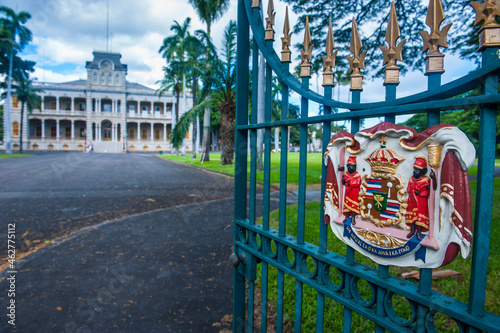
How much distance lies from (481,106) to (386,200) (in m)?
0.42

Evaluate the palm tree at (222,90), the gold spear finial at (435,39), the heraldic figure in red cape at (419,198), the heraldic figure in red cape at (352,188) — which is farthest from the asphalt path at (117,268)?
the palm tree at (222,90)

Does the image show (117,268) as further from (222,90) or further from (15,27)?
(15,27)

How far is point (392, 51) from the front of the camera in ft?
3.53

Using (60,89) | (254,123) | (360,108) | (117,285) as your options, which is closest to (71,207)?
(117,285)

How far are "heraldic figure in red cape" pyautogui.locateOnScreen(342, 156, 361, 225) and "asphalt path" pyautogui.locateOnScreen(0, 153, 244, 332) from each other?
1.85 m

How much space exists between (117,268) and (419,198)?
3546 mm

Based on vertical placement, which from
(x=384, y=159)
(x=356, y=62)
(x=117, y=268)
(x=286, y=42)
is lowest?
(x=117, y=268)

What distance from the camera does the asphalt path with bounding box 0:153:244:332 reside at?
255cm

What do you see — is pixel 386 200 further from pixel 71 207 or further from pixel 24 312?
pixel 71 207

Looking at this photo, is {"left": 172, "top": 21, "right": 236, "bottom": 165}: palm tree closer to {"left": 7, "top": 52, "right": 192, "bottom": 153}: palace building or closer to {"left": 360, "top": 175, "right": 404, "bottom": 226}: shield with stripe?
{"left": 360, "top": 175, "right": 404, "bottom": 226}: shield with stripe

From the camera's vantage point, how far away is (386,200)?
108 cm

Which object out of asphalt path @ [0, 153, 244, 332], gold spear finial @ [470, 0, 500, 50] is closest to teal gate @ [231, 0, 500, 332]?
gold spear finial @ [470, 0, 500, 50]

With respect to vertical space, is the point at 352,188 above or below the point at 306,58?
below

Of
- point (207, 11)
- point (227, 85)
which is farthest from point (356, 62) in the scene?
point (207, 11)
